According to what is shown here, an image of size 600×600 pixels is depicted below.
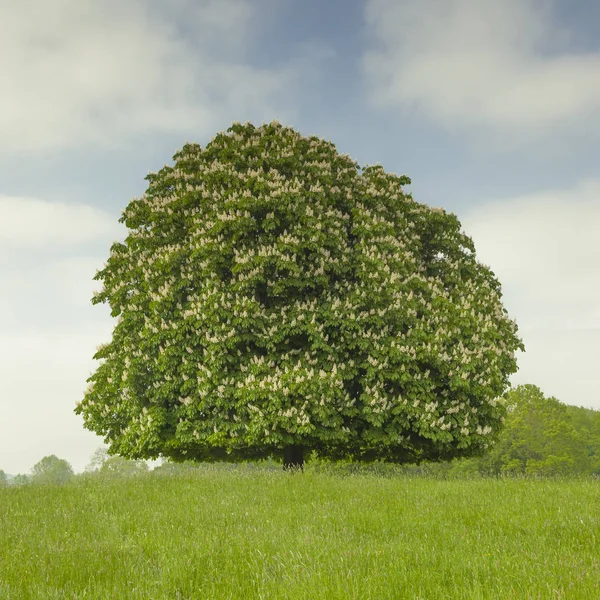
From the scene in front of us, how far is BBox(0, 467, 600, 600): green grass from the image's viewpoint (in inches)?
259

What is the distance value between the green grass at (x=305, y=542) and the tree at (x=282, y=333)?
4759 millimetres

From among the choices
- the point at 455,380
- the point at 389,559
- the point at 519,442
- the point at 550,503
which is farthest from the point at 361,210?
the point at 519,442

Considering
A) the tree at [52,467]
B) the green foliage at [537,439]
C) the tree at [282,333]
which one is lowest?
the tree at [52,467]

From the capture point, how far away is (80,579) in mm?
7336

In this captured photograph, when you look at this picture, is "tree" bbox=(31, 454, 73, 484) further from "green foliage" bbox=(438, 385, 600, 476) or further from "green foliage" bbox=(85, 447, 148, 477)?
"green foliage" bbox=(438, 385, 600, 476)

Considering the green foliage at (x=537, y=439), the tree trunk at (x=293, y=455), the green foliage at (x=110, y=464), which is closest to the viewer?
the tree trunk at (x=293, y=455)

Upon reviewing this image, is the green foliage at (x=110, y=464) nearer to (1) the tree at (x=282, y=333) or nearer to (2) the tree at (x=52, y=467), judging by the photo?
(2) the tree at (x=52, y=467)

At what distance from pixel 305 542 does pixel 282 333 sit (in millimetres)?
10865

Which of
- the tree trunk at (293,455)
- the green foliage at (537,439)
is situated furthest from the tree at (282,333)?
the green foliage at (537,439)

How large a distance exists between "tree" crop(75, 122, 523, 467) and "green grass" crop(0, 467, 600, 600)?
4759 millimetres

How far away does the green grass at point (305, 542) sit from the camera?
21.6ft

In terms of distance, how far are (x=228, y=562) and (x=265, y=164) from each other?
16.3 metres

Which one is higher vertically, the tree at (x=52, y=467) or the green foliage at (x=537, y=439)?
the green foliage at (x=537, y=439)

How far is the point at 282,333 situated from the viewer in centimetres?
1883
